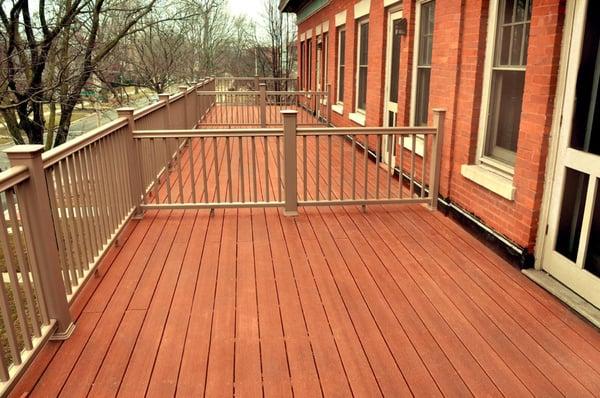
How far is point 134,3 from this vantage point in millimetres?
12070

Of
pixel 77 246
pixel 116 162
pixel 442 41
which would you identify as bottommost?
pixel 77 246

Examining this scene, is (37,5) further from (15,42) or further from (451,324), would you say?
(451,324)

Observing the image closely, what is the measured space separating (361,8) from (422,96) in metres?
2.84

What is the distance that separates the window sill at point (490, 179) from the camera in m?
3.53

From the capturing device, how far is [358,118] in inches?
318

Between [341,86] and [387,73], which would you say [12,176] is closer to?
[387,73]

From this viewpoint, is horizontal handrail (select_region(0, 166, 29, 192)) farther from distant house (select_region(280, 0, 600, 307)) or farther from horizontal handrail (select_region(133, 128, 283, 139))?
distant house (select_region(280, 0, 600, 307))

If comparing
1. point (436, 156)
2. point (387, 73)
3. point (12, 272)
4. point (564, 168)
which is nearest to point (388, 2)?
point (387, 73)

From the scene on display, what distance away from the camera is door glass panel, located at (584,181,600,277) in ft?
9.26

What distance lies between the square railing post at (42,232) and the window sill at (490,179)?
9.62 feet

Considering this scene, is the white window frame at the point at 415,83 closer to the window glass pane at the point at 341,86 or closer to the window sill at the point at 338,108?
the window sill at the point at 338,108

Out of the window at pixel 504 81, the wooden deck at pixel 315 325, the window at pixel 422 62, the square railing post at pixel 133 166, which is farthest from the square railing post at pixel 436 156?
the square railing post at pixel 133 166

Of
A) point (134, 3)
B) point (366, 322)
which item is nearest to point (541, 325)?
point (366, 322)

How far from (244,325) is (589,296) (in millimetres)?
1990
